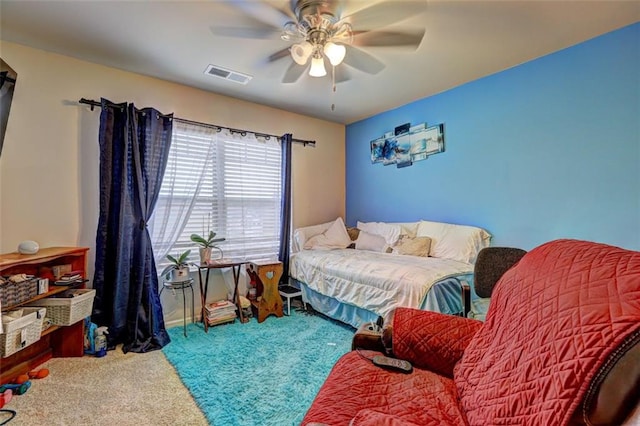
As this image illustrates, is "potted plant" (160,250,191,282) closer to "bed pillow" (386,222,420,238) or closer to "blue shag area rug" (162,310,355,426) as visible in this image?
"blue shag area rug" (162,310,355,426)

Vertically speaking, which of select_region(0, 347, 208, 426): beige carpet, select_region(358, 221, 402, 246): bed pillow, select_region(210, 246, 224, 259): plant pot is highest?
select_region(358, 221, 402, 246): bed pillow

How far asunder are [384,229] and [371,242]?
0.77 ft

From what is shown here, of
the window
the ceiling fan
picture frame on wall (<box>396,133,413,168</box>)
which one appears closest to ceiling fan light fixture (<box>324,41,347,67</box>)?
the ceiling fan

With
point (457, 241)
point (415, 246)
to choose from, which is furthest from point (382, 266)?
point (457, 241)

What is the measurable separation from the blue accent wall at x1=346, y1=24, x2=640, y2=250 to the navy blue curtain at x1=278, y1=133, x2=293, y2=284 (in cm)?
149

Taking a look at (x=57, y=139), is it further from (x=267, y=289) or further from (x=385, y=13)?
(x=385, y=13)

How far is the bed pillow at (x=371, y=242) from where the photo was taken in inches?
136

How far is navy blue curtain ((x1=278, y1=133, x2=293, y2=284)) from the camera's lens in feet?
11.7

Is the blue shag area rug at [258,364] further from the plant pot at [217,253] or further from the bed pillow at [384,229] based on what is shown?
the bed pillow at [384,229]

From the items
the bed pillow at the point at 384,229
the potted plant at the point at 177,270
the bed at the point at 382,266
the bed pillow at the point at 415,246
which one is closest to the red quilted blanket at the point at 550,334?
the bed at the point at 382,266

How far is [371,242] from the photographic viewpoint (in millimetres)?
3557

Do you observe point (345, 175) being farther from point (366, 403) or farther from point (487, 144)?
point (366, 403)

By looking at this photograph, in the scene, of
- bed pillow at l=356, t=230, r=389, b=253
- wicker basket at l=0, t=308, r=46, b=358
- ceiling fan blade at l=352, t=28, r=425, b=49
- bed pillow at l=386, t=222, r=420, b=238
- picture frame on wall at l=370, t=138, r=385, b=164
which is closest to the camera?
wicker basket at l=0, t=308, r=46, b=358

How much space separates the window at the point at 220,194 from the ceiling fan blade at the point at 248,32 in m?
1.20
